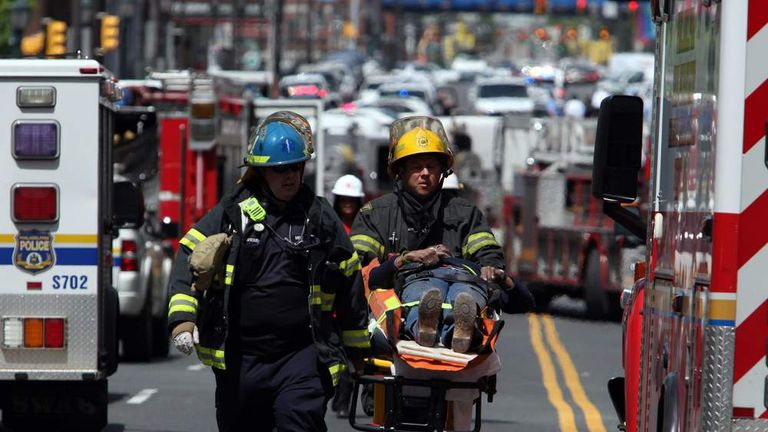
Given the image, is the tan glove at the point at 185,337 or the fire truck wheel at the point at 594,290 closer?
the tan glove at the point at 185,337

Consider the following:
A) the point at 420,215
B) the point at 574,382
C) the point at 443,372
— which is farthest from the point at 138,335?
the point at 443,372

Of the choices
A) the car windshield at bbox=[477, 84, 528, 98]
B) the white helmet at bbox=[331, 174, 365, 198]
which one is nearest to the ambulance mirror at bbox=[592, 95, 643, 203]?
the white helmet at bbox=[331, 174, 365, 198]

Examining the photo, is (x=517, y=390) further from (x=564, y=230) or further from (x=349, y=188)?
(x=564, y=230)

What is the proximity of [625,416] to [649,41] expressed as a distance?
136 metres

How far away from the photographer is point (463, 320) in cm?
810

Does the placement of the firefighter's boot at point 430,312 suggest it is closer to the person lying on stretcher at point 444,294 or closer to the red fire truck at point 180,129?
the person lying on stretcher at point 444,294

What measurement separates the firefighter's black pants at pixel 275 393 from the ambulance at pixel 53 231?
3.88m

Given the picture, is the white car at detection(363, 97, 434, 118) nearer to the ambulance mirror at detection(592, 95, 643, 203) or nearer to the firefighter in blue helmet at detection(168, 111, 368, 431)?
the firefighter in blue helmet at detection(168, 111, 368, 431)

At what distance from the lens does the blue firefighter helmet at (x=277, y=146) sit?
7648 millimetres

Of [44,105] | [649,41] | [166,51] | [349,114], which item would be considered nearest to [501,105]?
[166,51]

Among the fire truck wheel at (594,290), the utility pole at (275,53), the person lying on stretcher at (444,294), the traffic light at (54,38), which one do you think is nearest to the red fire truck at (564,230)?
the fire truck wheel at (594,290)

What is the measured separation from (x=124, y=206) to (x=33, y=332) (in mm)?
1031

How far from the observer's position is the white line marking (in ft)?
49.8

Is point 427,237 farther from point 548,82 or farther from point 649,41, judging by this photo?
point 649,41
